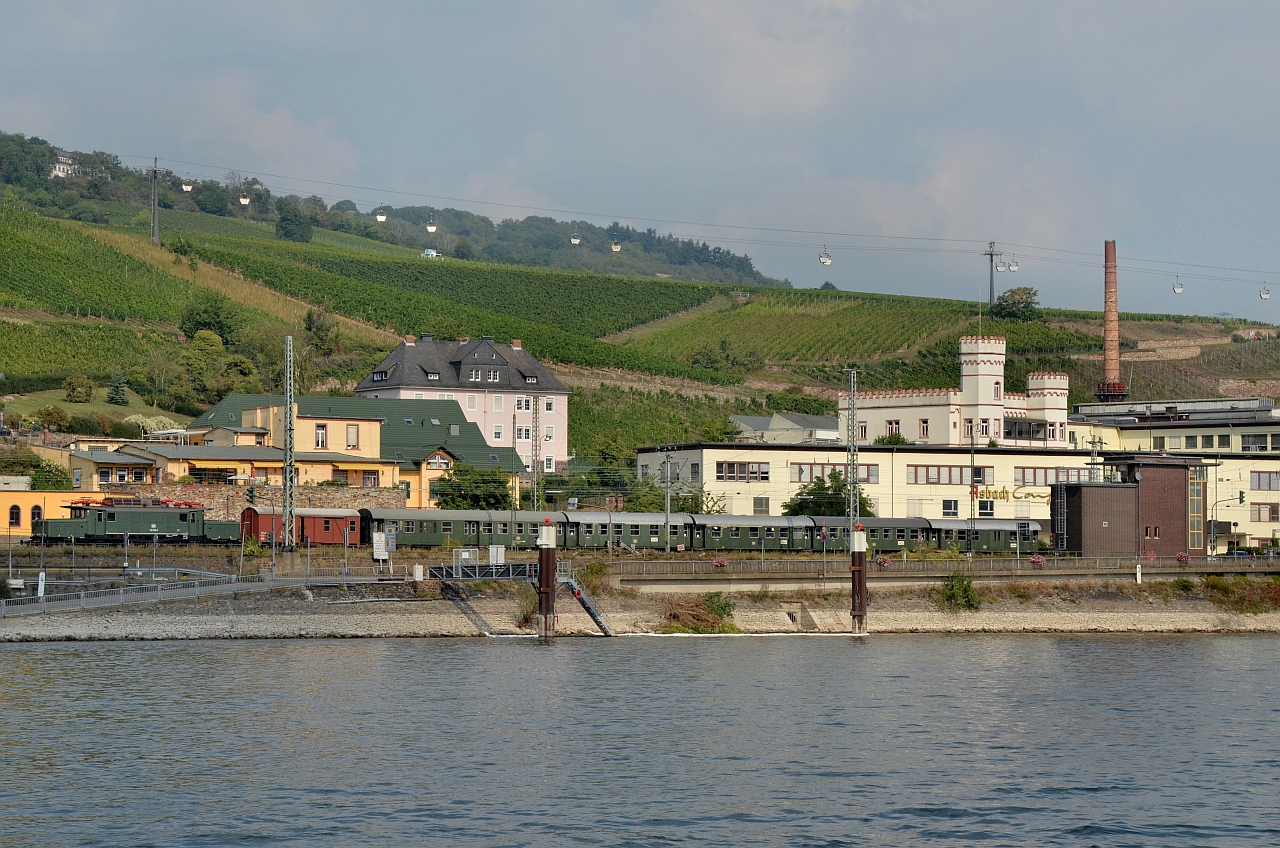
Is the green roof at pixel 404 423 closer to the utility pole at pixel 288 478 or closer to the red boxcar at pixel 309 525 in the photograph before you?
the red boxcar at pixel 309 525

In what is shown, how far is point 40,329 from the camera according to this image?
4808 inches

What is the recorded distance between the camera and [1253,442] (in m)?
107

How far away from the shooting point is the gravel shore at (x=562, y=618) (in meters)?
61.8

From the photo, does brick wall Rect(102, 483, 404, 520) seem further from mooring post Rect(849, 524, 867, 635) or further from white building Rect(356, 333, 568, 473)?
white building Rect(356, 333, 568, 473)

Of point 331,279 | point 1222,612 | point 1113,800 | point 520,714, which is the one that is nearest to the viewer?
point 1113,800

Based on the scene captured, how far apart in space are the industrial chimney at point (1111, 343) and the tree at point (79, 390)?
8360 centimetres

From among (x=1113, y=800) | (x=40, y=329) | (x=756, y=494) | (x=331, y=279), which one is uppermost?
(x=331, y=279)

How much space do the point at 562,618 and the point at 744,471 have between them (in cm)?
2762

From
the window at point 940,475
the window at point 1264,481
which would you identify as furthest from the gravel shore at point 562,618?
the window at point 1264,481

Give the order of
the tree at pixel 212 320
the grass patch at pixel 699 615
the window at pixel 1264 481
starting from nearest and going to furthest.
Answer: the grass patch at pixel 699 615
the window at pixel 1264 481
the tree at pixel 212 320

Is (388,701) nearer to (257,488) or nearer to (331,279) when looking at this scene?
(257,488)

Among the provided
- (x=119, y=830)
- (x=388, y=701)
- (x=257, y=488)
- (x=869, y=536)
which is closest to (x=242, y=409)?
(x=257, y=488)

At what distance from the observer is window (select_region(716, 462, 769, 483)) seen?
9402 cm

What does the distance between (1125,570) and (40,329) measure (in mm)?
87890
